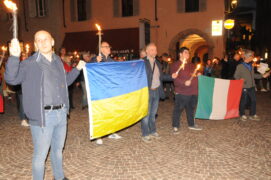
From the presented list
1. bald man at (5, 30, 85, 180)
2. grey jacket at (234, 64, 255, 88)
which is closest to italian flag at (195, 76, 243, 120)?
grey jacket at (234, 64, 255, 88)

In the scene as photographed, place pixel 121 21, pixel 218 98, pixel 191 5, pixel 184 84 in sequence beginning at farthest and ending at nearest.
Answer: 1. pixel 121 21
2. pixel 191 5
3. pixel 218 98
4. pixel 184 84

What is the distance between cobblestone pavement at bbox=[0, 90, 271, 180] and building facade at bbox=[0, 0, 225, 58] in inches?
435

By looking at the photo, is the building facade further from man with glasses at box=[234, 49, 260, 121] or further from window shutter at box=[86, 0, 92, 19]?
man with glasses at box=[234, 49, 260, 121]

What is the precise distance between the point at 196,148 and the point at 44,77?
3342 mm

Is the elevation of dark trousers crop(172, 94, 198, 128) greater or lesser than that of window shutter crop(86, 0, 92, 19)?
lesser

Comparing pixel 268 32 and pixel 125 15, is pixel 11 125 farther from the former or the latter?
pixel 268 32

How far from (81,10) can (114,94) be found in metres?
17.8

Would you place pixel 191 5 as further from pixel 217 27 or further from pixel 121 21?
pixel 121 21

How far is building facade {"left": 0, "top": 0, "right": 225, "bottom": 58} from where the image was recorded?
17422 millimetres

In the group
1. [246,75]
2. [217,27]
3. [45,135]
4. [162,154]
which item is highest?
[217,27]

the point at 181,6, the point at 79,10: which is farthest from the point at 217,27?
the point at 79,10

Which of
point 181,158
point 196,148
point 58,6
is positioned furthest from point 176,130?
point 58,6

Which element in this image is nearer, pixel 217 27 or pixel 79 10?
pixel 217 27

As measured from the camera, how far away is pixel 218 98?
6.52 meters
